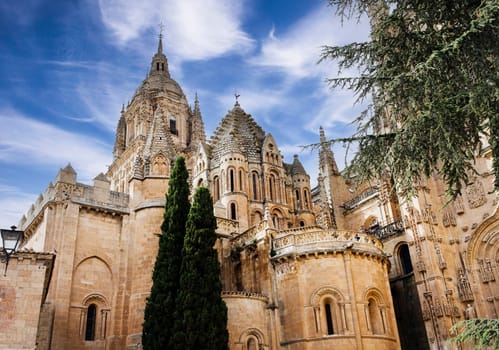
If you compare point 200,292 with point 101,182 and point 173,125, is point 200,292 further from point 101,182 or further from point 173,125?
point 173,125

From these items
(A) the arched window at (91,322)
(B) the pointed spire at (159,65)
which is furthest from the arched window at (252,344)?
(B) the pointed spire at (159,65)

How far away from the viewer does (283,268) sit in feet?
72.9

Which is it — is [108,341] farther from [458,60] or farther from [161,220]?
[458,60]

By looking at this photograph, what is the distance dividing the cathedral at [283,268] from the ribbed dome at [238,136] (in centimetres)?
481

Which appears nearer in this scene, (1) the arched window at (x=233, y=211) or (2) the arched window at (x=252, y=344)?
(2) the arched window at (x=252, y=344)

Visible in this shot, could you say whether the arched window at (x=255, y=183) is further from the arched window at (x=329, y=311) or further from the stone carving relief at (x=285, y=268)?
the arched window at (x=329, y=311)

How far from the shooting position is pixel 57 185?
22578 mm

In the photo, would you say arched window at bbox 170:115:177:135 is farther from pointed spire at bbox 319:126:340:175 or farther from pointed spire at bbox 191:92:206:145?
pointed spire at bbox 319:126:340:175

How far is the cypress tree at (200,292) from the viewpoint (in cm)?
1803

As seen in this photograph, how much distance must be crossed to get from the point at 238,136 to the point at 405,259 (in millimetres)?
14050

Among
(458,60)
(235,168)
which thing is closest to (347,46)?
(458,60)

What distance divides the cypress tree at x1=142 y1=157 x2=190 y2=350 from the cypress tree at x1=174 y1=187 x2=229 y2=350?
0.52 metres

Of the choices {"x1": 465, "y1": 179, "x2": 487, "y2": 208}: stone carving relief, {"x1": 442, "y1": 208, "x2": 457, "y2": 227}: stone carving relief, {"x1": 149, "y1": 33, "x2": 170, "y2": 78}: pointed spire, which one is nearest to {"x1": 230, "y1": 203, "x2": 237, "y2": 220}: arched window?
{"x1": 442, "y1": 208, "x2": 457, "y2": 227}: stone carving relief

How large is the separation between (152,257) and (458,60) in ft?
53.8
